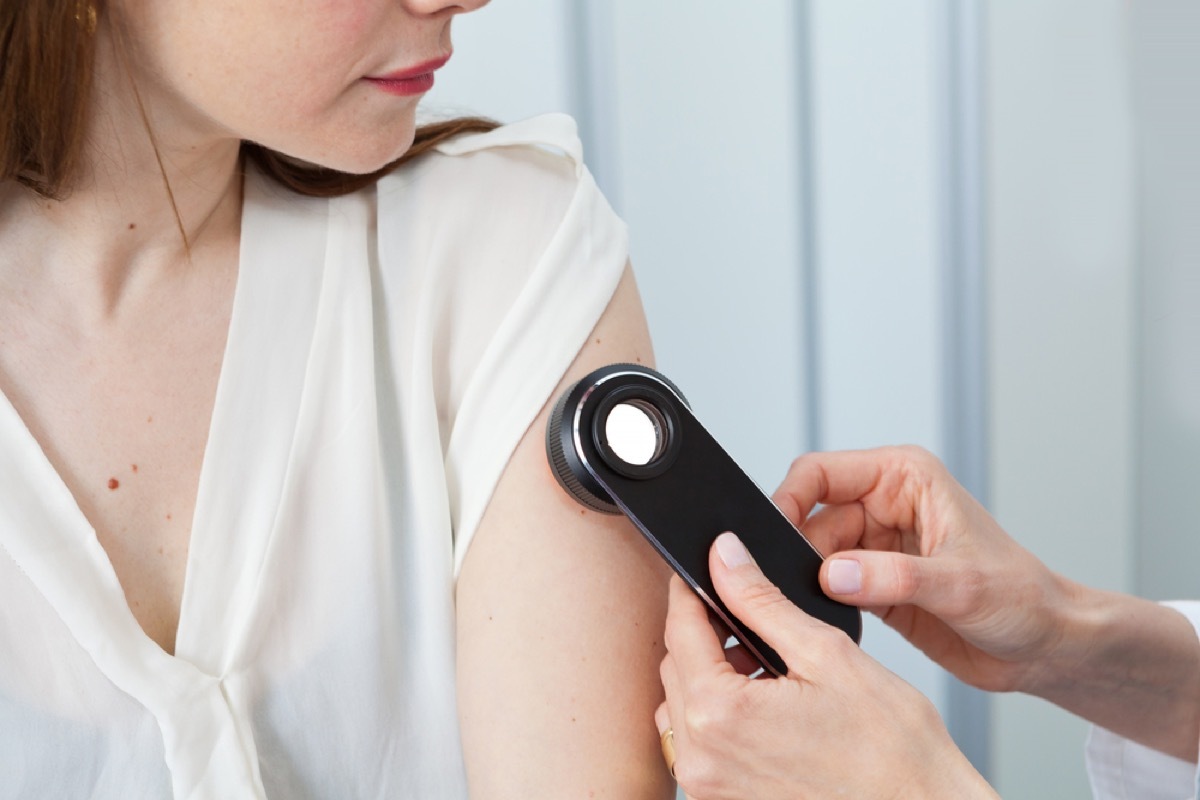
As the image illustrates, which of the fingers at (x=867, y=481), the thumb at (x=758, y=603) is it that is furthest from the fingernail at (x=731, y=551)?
the fingers at (x=867, y=481)

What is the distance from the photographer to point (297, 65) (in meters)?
0.79

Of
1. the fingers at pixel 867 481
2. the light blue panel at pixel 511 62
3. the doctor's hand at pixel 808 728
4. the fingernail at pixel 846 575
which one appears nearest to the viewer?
the doctor's hand at pixel 808 728

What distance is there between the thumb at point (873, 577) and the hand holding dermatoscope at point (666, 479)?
0.02m

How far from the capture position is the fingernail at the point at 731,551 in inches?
31.4

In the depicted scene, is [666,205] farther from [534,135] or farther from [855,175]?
[534,135]

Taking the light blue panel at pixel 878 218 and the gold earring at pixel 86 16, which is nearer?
the gold earring at pixel 86 16

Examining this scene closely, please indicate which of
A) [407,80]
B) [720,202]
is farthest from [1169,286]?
[407,80]

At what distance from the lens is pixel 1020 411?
152cm

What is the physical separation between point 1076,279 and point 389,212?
0.91m

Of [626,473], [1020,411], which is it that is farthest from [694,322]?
[626,473]

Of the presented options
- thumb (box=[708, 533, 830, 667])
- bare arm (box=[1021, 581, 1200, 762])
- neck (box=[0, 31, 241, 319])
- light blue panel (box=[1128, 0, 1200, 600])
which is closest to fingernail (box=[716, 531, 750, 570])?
thumb (box=[708, 533, 830, 667])

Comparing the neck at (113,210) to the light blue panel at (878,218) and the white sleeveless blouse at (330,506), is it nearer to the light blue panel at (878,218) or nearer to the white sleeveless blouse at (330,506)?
the white sleeveless blouse at (330,506)

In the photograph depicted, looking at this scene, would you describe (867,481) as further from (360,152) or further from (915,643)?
(360,152)

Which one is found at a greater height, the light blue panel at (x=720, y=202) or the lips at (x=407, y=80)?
the lips at (x=407, y=80)
